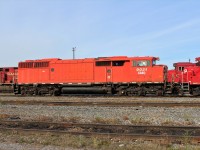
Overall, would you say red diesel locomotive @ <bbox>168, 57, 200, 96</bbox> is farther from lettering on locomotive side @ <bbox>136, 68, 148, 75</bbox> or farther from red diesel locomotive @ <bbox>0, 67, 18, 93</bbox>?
red diesel locomotive @ <bbox>0, 67, 18, 93</bbox>

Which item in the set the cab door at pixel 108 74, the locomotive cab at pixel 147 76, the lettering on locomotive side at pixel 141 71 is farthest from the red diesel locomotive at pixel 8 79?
the lettering on locomotive side at pixel 141 71

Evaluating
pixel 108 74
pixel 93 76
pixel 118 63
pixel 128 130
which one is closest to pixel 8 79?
pixel 93 76

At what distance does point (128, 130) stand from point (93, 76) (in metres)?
17.8

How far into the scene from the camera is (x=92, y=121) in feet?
38.9

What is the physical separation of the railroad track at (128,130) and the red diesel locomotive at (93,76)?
50.4 ft

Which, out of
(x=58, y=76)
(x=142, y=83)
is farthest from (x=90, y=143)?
(x=58, y=76)

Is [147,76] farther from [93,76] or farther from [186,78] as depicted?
[93,76]

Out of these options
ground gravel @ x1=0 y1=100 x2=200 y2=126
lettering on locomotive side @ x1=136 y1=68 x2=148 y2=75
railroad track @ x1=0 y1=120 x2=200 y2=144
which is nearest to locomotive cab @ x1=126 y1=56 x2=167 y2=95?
lettering on locomotive side @ x1=136 y1=68 x2=148 y2=75

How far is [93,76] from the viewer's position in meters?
27.5

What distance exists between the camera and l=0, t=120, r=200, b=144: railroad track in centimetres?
828

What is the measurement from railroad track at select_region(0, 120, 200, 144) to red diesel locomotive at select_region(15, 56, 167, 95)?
15348 mm

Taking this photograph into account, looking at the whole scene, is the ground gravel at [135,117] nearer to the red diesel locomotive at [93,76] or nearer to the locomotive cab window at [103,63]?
the red diesel locomotive at [93,76]

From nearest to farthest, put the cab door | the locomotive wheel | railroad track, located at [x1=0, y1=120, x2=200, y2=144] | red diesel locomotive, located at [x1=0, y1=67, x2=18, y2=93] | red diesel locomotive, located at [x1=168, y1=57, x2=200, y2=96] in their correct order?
railroad track, located at [x1=0, y1=120, x2=200, y2=144]
red diesel locomotive, located at [x1=168, y1=57, x2=200, y2=96]
the locomotive wheel
the cab door
red diesel locomotive, located at [x1=0, y1=67, x2=18, y2=93]

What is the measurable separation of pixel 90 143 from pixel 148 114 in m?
5.94
